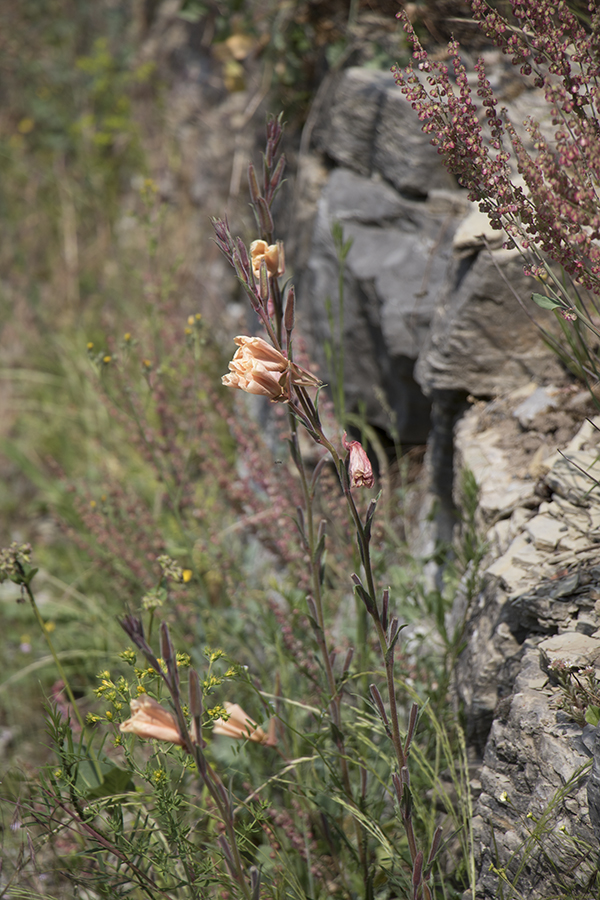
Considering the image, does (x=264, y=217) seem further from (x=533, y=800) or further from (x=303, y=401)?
(x=533, y=800)

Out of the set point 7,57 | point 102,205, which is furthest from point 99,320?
point 7,57

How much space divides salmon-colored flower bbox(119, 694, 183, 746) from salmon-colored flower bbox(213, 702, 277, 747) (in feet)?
1.13

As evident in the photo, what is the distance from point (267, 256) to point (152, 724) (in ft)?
2.74

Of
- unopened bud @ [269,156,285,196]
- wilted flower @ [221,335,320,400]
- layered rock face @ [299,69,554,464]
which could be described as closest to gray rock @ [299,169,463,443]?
layered rock face @ [299,69,554,464]

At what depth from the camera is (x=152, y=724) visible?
1057mm

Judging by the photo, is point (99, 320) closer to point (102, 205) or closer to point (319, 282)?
point (102, 205)

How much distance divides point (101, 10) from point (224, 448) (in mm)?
4227

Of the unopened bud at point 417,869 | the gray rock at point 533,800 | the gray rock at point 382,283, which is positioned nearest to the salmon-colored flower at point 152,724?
the unopened bud at point 417,869

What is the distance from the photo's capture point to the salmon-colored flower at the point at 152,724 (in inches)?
41.1

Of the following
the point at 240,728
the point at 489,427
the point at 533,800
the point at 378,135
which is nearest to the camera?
the point at 533,800

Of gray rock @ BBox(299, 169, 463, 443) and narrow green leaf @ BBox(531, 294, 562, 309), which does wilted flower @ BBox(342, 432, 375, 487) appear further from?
gray rock @ BBox(299, 169, 463, 443)

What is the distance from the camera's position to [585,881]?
Result: 1152 millimetres

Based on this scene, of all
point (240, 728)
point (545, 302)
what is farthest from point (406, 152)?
point (240, 728)

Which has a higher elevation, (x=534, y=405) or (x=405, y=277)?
(x=405, y=277)
